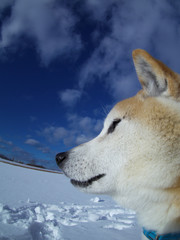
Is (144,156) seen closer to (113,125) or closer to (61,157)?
(113,125)

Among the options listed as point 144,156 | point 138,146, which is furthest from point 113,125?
point 144,156

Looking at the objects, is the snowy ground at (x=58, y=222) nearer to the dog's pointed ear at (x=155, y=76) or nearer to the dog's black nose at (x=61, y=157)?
the dog's black nose at (x=61, y=157)

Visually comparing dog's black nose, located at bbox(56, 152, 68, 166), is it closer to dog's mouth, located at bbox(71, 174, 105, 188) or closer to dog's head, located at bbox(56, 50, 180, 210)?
dog's head, located at bbox(56, 50, 180, 210)

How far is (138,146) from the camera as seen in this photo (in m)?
1.64

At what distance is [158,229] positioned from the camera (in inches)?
60.9

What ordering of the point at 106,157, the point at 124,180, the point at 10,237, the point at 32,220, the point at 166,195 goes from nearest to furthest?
the point at 166,195 < the point at 124,180 < the point at 106,157 < the point at 10,237 < the point at 32,220

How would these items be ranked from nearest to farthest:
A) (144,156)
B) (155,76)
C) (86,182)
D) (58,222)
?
(144,156)
(155,76)
(86,182)
(58,222)

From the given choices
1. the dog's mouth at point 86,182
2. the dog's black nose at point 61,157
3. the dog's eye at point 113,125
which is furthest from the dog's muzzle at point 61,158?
the dog's eye at point 113,125

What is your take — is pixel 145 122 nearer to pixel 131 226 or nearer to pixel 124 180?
pixel 124 180

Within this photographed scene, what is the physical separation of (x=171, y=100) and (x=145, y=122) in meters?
0.35

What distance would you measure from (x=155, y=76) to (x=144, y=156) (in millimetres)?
846

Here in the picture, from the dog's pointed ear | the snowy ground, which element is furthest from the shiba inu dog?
the snowy ground

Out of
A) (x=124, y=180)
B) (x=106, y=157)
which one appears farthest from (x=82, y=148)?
(x=124, y=180)

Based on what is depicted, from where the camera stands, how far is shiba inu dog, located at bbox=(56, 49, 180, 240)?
4.91ft
